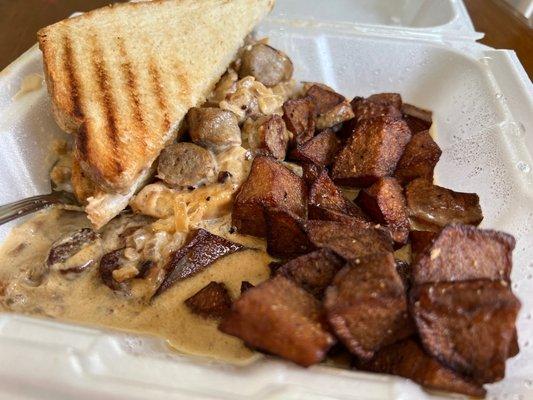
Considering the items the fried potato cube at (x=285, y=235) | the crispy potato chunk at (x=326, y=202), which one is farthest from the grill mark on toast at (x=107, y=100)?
the crispy potato chunk at (x=326, y=202)

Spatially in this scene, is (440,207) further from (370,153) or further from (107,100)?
(107,100)

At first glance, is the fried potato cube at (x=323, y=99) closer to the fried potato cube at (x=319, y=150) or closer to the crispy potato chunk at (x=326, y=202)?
the fried potato cube at (x=319, y=150)

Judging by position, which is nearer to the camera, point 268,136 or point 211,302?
point 211,302

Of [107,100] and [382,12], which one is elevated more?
[382,12]

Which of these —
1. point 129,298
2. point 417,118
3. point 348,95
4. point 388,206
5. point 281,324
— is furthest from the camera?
point 348,95

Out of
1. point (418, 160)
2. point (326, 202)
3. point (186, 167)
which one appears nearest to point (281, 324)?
point (326, 202)

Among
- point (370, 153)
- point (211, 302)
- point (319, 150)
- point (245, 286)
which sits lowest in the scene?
point (211, 302)

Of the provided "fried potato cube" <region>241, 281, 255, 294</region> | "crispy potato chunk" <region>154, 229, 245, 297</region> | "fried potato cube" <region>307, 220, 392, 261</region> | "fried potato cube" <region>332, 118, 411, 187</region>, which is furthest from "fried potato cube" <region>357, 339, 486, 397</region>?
"fried potato cube" <region>332, 118, 411, 187</region>

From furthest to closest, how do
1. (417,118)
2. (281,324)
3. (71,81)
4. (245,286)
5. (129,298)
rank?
1. (417,118)
2. (71,81)
3. (129,298)
4. (245,286)
5. (281,324)

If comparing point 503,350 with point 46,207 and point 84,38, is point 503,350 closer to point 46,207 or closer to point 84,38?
point 46,207
